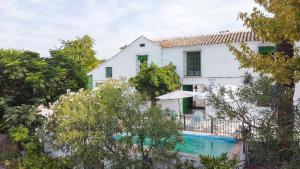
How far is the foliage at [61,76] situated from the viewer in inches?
622

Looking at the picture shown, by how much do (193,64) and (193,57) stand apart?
2.11ft

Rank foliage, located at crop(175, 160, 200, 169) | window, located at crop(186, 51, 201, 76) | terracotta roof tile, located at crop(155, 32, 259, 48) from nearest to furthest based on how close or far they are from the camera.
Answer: foliage, located at crop(175, 160, 200, 169) → terracotta roof tile, located at crop(155, 32, 259, 48) → window, located at crop(186, 51, 201, 76)

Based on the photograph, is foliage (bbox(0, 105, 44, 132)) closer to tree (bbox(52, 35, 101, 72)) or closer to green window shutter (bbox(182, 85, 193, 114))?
green window shutter (bbox(182, 85, 193, 114))

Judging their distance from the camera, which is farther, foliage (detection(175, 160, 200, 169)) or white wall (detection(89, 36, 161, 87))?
white wall (detection(89, 36, 161, 87))

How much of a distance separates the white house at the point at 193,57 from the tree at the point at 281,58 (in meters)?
13.9

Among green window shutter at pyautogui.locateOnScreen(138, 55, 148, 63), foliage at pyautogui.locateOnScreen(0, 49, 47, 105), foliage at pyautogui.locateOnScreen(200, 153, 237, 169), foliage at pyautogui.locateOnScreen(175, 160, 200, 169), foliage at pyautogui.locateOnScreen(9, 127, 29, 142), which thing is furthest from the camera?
green window shutter at pyautogui.locateOnScreen(138, 55, 148, 63)

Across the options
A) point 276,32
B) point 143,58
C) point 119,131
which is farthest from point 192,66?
point 276,32

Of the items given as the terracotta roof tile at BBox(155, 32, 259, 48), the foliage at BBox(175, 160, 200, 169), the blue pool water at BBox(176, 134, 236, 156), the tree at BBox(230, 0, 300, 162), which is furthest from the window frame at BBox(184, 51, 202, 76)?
the tree at BBox(230, 0, 300, 162)

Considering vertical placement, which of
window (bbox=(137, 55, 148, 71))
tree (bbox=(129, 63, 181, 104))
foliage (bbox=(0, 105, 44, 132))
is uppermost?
window (bbox=(137, 55, 148, 71))

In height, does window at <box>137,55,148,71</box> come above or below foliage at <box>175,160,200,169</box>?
above

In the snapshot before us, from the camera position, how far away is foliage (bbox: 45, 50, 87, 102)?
1579cm

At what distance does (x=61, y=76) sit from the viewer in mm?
16312

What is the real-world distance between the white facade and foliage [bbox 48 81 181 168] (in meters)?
11.1

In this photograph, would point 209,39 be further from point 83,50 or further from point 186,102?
point 83,50
